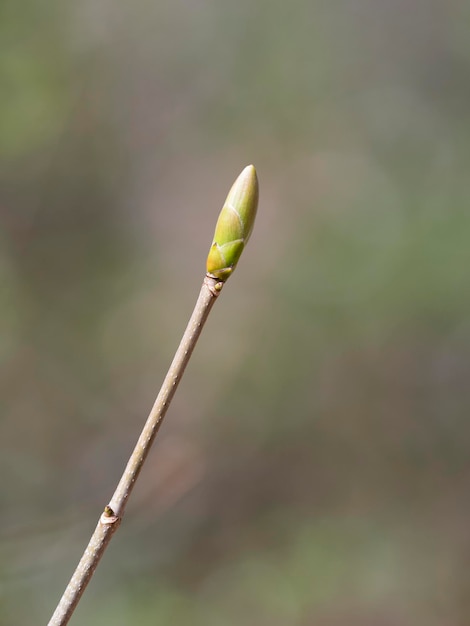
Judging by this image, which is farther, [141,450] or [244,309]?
[244,309]

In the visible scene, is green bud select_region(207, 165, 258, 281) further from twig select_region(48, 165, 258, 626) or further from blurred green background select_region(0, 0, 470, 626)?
blurred green background select_region(0, 0, 470, 626)

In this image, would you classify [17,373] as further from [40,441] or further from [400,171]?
[400,171]

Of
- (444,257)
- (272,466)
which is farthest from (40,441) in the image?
(444,257)

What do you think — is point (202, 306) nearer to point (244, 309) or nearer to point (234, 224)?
point (234, 224)

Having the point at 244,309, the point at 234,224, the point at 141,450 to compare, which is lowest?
the point at 141,450

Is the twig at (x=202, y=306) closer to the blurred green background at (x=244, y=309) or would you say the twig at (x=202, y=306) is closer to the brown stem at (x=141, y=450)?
the brown stem at (x=141, y=450)

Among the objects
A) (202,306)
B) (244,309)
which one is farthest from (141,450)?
(244,309)
